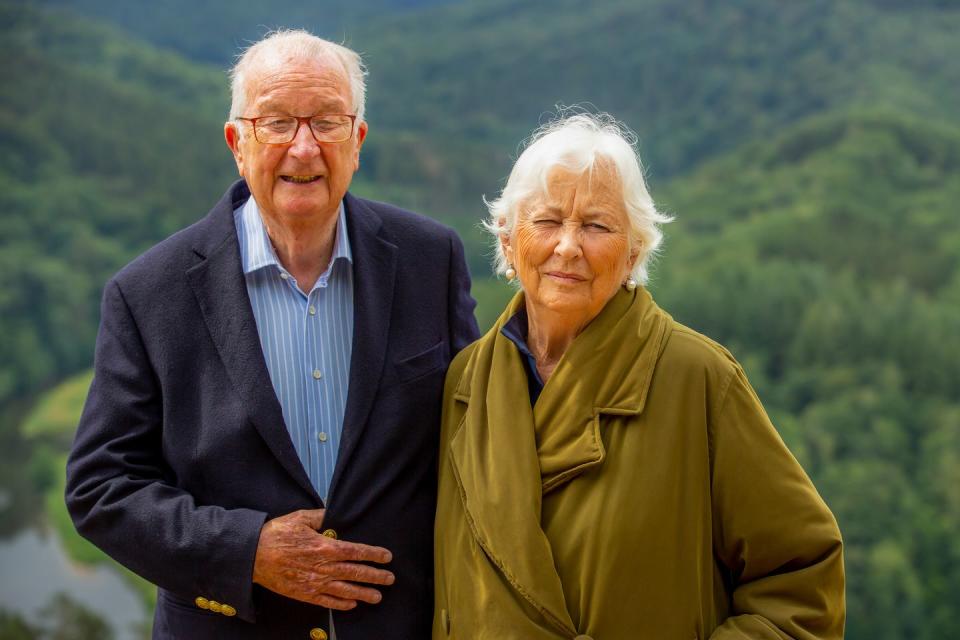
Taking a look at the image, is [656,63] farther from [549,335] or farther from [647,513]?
[647,513]

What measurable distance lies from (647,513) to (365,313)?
0.81 metres

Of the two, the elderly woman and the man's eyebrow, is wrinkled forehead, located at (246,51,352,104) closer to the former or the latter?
the man's eyebrow

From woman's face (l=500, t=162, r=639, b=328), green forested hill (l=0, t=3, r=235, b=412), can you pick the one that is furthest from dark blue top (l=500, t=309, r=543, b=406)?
green forested hill (l=0, t=3, r=235, b=412)

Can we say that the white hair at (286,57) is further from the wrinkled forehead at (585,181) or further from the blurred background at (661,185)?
the blurred background at (661,185)

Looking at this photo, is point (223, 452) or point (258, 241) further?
point (258, 241)

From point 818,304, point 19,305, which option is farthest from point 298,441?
point 818,304

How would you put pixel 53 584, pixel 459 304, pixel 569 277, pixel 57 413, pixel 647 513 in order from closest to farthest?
pixel 647 513 < pixel 569 277 < pixel 459 304 < pixel 53 584 < pixel 57 413

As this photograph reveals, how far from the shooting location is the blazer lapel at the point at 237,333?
2410 millimetres

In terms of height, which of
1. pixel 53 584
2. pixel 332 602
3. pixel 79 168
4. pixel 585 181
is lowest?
pixel 53 584

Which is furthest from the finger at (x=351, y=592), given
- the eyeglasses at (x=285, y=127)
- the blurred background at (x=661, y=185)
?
the blurred background at (x=661, y=185)

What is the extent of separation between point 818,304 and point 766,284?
6.72 ft

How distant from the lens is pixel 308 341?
253 cm

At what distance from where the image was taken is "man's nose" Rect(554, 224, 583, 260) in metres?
2.21

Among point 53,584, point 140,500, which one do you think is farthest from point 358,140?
point 53,584
